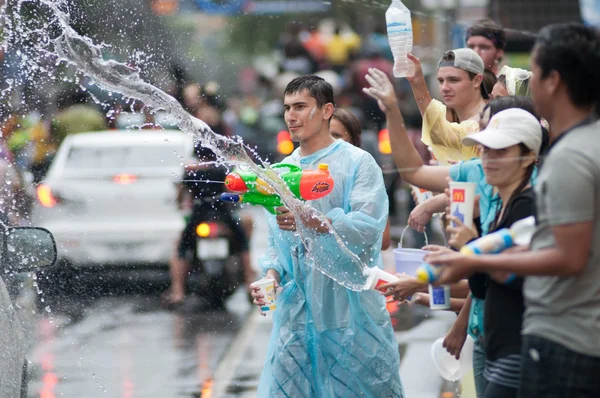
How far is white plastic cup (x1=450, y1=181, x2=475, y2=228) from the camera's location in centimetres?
381

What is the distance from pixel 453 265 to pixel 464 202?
578mm

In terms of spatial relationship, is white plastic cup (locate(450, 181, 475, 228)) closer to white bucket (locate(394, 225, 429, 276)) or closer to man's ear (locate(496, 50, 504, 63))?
white bucket (locate(394, 225, 429, 276))

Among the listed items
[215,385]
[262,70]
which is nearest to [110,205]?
[215,385]

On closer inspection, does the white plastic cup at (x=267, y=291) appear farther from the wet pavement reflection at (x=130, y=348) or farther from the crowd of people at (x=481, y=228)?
the wet pavement reflection at (x=130, y=348)

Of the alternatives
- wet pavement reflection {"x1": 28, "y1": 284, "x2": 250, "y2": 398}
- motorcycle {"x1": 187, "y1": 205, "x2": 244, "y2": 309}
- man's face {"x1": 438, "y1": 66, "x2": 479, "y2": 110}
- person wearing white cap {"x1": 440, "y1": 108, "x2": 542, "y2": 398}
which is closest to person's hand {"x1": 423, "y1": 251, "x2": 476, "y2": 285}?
person wearing white cap {"x1": 440, "y1": 108, "x2": 542, "y2": 398}

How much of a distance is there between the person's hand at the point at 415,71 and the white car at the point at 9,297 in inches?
72.5

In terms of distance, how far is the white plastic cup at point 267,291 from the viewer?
511 cm

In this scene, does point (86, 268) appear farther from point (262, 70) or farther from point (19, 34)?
point (262, 70)

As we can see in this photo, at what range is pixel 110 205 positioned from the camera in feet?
38.6

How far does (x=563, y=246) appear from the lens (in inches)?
122

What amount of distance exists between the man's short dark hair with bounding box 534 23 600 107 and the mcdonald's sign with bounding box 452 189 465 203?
0.67 metres

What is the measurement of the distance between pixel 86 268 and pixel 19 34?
4.52 meters

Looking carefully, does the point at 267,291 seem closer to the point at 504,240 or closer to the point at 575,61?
the point at 504,240

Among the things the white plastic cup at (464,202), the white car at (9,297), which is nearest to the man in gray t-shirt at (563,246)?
the white plastic cup at (464,202)
